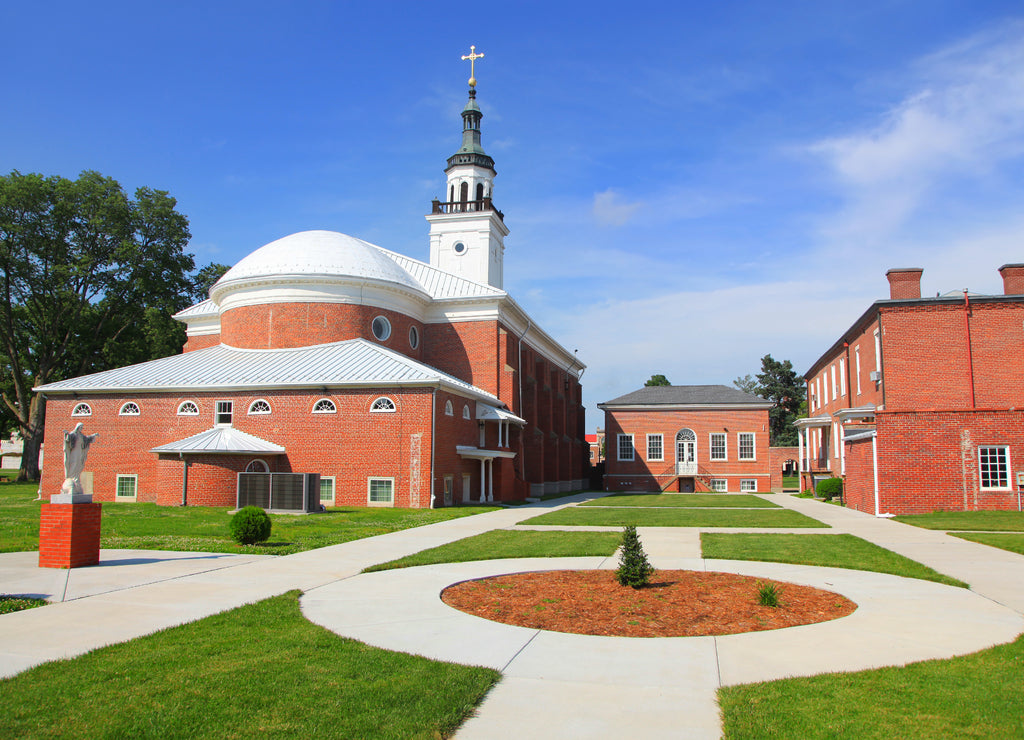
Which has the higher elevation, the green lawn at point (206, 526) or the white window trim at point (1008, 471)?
the white window trim at point (1008, 471)

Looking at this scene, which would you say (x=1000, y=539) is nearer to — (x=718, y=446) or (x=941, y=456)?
(x=941, y=456)

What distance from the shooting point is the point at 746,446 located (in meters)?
51.1

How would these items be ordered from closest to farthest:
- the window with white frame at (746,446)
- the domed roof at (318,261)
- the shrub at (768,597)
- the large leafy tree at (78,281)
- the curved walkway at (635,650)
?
the curved walkway at (635,650), the shrub at (768,597), the domed roof at (318,261), the large leafy tree at (78,281), the window with white frame at (746,446)

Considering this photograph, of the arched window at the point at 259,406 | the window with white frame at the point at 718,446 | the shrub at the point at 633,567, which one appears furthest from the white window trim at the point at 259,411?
the window with white frame at the point at 718,446

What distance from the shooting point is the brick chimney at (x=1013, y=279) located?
103 ft

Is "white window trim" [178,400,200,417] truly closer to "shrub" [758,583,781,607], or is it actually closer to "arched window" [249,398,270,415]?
"arched window" [249,398,270,415]

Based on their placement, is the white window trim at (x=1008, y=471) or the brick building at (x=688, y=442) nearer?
the white window trim at (x=1008, y=471)

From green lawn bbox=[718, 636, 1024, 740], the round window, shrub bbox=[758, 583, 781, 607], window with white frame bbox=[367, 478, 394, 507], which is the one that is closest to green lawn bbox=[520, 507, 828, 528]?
window with white frame bbox=[367, 478, 394, 507]

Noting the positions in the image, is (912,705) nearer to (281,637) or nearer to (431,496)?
(281,637)

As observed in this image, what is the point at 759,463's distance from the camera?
50.5m

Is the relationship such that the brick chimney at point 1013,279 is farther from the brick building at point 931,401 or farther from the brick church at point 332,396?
the brick church at point 332,396

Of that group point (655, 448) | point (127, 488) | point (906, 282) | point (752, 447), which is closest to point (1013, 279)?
point (906, 282)

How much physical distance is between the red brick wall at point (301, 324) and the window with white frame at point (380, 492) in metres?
10.1

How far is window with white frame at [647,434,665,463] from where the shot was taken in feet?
171
